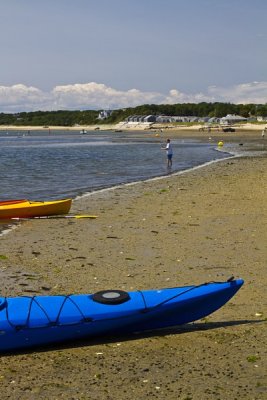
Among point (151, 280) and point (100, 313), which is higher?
point (100, 313)

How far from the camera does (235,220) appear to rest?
13578mm

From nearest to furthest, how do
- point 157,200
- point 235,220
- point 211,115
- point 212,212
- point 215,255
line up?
1. point 215,255
2. point 235,220
3. point 212,212
4. point 157,200
5. point 211,115

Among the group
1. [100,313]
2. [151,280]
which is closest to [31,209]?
[151,280]

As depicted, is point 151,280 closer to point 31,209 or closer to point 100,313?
point 100,313

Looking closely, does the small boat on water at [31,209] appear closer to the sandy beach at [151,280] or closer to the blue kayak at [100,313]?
the sandy beach at [151,280]

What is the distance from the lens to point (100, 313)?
6.08 metres

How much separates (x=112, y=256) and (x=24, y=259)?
177cm

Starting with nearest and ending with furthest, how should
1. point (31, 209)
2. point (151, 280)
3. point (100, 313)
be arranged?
point (100, 313), point (151, 280), point (31, 209)

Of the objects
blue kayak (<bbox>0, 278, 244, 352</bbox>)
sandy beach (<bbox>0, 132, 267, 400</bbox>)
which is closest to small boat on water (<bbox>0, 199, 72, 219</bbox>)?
sandy beach (<bbox>0, 132, 267, 400</bbox>)

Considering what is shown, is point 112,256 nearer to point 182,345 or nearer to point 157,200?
point 182,345

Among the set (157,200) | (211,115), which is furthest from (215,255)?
(211,115)

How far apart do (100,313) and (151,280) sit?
268 cm

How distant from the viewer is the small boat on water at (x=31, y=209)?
15509 millimetres

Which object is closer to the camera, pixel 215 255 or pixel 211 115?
pixel 215 255
